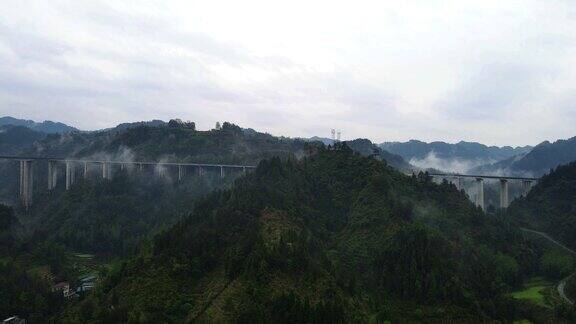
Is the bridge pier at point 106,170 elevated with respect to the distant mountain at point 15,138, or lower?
lower

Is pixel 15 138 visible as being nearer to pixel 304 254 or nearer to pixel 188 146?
pixel 188 146

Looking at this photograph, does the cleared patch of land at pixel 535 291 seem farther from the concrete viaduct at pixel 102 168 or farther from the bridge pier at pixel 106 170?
the bridge pier at pixel 106 170

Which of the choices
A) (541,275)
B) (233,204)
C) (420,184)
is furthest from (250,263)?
(541,275)

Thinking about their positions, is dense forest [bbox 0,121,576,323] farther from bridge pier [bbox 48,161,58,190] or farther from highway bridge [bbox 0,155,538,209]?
bridge pier [bbox 48,161,58,190]

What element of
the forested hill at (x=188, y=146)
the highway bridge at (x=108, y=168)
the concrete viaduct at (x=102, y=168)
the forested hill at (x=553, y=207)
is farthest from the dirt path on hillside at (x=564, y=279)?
the concrete viaduct at (x=102, y=168)

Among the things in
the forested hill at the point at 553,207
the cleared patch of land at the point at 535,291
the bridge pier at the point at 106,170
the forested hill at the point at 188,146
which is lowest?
the cleared patch of land at the point at 535,291

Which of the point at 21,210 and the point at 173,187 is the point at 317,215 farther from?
the point at 21,210

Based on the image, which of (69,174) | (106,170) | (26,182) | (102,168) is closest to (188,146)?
(106,170)
